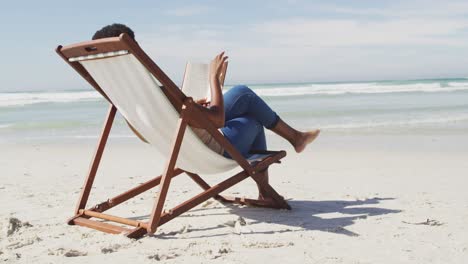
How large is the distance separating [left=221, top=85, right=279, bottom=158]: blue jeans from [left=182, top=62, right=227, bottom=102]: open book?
1.25 ft

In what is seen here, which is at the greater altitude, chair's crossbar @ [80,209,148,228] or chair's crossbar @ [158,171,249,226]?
chair's crossbar @ [158,171,249,226]

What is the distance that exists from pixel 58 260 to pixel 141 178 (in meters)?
2.99

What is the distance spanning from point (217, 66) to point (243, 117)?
521 mm

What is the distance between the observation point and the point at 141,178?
19.6 ft

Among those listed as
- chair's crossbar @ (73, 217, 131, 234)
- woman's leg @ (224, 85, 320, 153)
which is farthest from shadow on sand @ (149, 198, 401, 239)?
woman's leg @ (224, 85, 320, 153)

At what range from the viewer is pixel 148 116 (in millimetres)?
3439

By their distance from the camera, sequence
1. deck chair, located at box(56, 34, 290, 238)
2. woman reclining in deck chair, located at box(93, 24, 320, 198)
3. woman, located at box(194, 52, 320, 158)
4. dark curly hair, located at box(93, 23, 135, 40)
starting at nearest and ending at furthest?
deck chair, located at box(56, 34, 290, 238) → dark curly hair, located at box(93, 23, 135, 40) → woman reclining in deck chair, located at box(93, 24, 320, 198) → woman, located at box(194, 52, 320, 158)

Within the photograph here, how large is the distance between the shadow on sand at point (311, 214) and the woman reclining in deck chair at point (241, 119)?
0.46 meters

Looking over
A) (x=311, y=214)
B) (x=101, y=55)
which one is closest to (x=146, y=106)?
(x=101, y=55)

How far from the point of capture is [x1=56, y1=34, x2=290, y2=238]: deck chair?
3166 mm

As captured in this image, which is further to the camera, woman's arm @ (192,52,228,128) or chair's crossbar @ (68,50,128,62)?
woman's arm @ (192,52,228,128)

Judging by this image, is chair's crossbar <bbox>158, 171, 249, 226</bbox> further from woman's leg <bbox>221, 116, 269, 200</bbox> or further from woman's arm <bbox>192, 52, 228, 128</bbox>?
woman's arm <bbox>192, 52, 228, 128</bbox>

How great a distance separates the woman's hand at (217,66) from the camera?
360 centimetres

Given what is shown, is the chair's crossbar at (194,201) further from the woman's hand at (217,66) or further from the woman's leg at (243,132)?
the woman's hand at (217,66)
